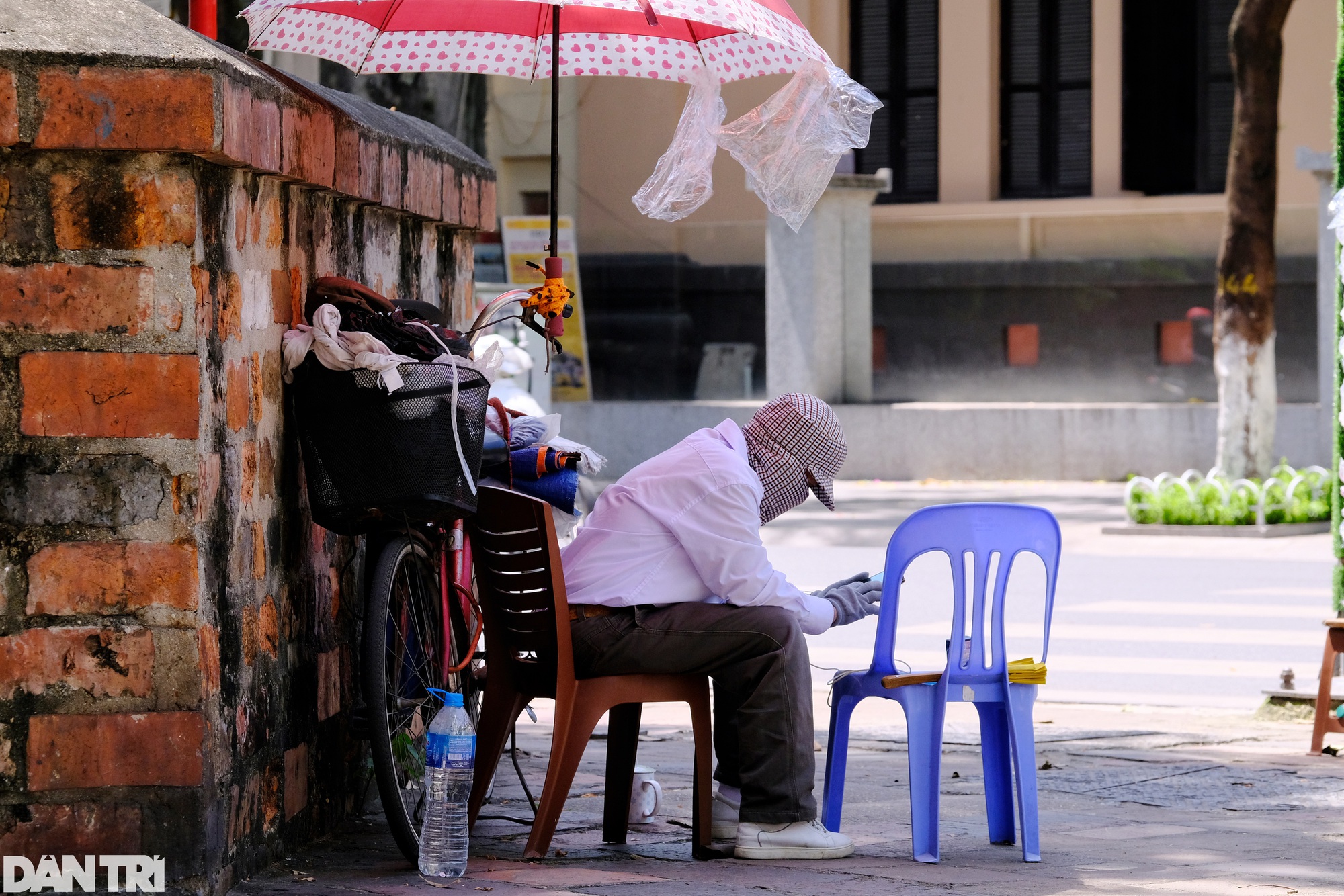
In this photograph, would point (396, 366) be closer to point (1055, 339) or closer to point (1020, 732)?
point (1020, 732)

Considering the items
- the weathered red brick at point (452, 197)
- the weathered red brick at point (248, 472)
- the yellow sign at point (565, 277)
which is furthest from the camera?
the yellow sign at point (565, 277)

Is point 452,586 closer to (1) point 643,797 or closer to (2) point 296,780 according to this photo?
(2) point 296,780

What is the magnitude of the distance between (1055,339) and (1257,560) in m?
9.29

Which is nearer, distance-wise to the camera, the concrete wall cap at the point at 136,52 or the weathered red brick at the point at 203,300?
the concrete wall cap at the point at 136,52

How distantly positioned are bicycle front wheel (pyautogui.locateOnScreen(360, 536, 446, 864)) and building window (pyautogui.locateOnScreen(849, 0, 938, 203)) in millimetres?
18687

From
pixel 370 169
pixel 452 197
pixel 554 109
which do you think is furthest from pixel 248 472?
pixel 452 197

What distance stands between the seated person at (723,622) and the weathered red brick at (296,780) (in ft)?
2.47

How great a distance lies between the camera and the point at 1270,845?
16.8 ft

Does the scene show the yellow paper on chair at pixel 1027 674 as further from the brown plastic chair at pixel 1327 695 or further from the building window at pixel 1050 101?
the building window at pixel 1050 101

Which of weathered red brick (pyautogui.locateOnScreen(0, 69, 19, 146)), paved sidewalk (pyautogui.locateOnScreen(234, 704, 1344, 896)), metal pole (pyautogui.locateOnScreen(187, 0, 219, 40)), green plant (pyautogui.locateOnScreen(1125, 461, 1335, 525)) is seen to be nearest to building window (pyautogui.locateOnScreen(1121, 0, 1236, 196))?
green plant (pyautogui.locateOnScreen(1125, 461, 1335, 525))

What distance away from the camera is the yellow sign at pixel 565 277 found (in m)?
20.9

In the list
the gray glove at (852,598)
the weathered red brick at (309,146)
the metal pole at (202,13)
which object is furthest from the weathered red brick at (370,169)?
the gray glove at (852,598)

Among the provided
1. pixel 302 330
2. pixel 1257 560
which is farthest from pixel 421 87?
pixel 302 330

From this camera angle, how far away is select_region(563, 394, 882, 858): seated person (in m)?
4.80
